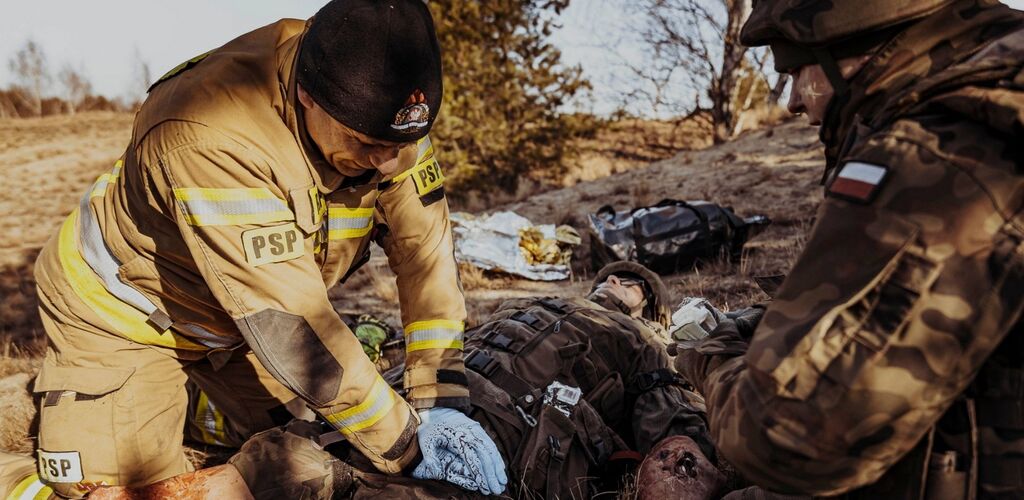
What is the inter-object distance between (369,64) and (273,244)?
633mm

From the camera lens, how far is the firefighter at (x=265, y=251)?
2.06 m

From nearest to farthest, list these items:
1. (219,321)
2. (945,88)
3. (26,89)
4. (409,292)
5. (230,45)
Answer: (945,88) → (230,45) → (219,321) → (409,292) → (26,89)

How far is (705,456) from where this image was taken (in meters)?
2.56

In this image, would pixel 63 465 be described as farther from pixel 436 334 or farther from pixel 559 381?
pixel 559 381

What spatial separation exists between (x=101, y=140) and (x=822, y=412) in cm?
2581

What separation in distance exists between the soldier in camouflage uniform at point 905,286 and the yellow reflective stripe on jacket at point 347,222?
1681mm

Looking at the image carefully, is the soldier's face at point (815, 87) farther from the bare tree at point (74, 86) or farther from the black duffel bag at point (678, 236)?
the bare tree at point (74, 86)

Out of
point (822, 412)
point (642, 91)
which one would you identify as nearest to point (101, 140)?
point (642, 91)

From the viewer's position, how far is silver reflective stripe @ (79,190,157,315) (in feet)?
8.08

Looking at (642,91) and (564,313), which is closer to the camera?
(564,313)

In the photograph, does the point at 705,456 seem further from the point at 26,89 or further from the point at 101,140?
the point at 26,89

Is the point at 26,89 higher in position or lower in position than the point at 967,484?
lower

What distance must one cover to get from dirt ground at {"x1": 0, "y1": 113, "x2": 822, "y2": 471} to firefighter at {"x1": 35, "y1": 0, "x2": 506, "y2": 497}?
3.13 feet

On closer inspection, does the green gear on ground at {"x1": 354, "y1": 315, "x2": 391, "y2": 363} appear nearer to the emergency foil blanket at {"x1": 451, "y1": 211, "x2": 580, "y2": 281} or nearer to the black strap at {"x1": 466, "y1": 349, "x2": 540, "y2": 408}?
the black strap at {"x1": 466, "y1": 349, "x2": 540, "y2": 408}
